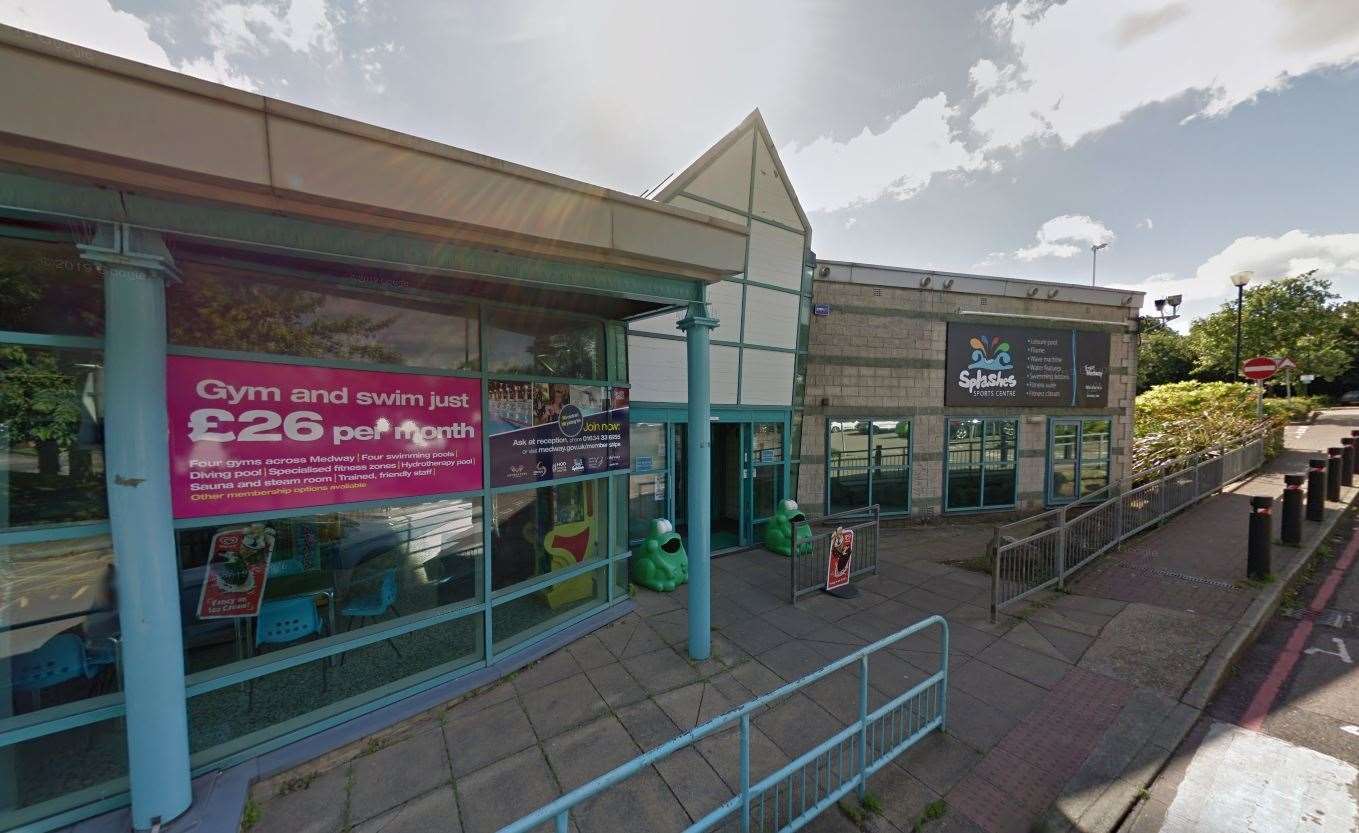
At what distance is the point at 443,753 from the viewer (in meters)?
3.65

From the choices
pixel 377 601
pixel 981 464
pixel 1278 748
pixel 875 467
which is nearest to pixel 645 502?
pixel 377 601

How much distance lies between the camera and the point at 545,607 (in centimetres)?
562

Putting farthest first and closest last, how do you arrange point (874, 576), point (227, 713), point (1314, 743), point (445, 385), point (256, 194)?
point (874, 576) → point (445, 385) → point (227, 713) → point (1314, 743) → point (256, 194)

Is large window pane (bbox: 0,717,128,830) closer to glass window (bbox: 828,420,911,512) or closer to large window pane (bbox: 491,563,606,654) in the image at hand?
large window pane (bbox: 491,563,606,654)

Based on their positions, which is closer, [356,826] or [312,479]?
[356,826]

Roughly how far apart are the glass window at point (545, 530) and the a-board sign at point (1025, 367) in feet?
29.4

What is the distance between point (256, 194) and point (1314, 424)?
125 feet

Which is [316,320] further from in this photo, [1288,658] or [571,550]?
[1288,658]

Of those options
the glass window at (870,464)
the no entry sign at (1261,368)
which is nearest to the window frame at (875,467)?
the glass window at (870,464)

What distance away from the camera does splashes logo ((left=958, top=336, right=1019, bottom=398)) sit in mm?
11156

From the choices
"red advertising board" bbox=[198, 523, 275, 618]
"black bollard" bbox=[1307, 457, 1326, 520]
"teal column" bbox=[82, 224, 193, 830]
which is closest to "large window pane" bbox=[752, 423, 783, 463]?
"red advertising board" bbox=[198, 523, 275, 618]

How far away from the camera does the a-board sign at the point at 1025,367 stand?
11.1 metres

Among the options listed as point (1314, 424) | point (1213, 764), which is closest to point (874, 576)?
point (1213, 764)

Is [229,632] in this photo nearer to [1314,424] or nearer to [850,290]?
[850,290]
